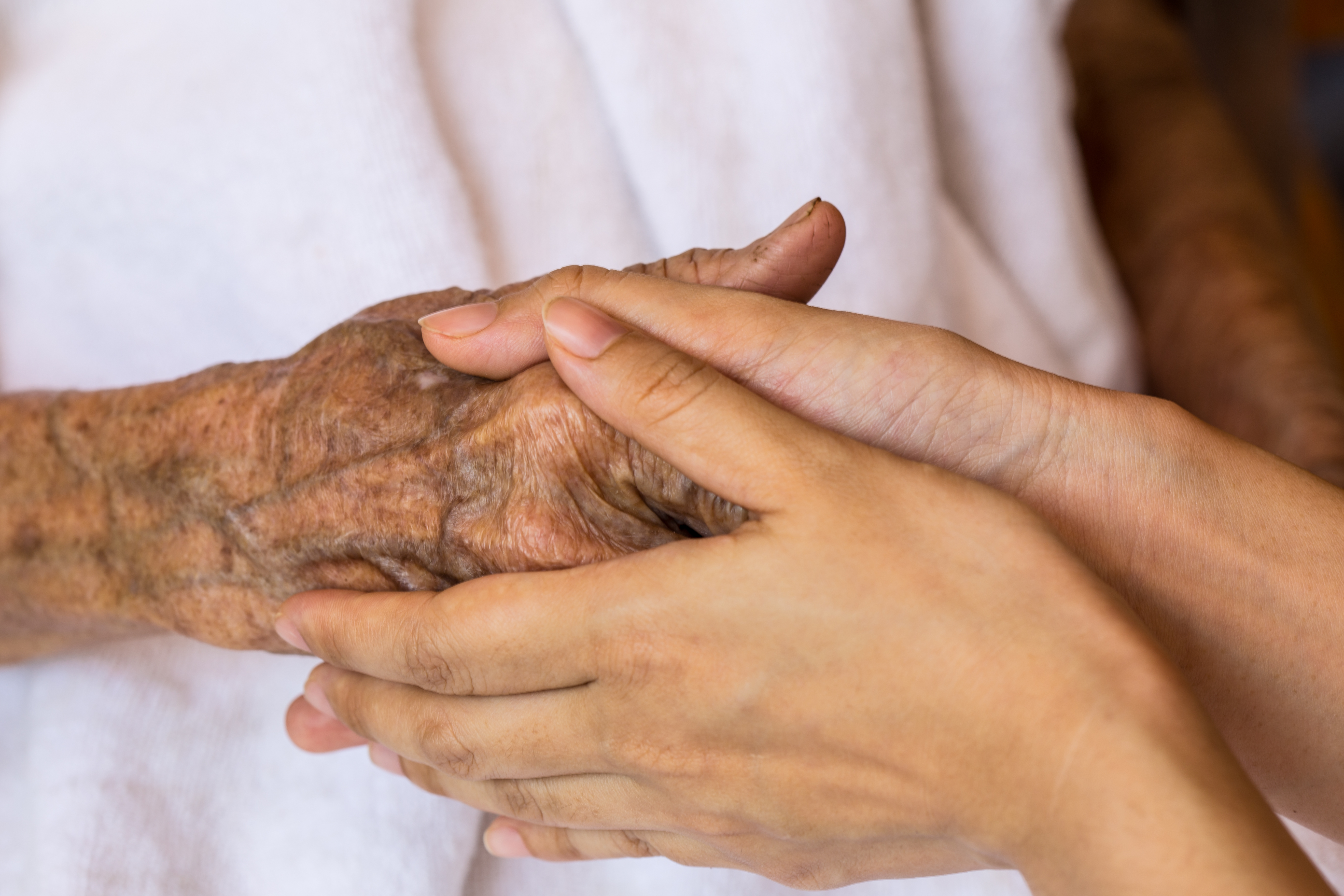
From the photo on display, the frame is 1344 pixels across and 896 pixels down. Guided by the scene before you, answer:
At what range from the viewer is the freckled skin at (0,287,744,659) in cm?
68

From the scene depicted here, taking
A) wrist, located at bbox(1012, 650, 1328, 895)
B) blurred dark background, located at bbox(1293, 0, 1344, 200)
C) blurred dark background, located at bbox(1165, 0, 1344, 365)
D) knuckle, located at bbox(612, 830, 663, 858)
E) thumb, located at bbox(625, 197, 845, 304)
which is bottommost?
knuckle, located at bbox(612, 830, 663, 858)

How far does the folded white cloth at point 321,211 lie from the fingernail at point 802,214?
10.9 inches

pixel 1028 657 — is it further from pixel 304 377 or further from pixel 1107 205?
pixel 1107 205

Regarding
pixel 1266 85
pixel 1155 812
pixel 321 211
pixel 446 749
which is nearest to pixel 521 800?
pixel 446 749

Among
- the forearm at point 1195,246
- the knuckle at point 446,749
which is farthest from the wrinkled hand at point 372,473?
the forearm at point 1195,246

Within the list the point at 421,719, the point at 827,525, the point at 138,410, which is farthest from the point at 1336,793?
the point at 138,410

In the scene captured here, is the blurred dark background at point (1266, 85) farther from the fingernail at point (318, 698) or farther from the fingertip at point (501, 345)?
the fingernail at point (318, 698)

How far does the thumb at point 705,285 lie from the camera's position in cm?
69

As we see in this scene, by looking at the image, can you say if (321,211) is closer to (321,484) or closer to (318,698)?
(321,484)

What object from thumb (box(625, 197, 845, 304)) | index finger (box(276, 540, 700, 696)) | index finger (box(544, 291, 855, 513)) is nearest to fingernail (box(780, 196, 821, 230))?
thumb (box(625, 197, 845, 304))

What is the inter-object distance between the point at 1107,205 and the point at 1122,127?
4.4 inches

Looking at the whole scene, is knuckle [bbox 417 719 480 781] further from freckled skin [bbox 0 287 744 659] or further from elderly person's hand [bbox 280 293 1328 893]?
freckled skin [bbox 0 287 744 659]

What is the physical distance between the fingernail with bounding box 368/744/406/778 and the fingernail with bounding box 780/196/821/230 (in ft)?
1.63

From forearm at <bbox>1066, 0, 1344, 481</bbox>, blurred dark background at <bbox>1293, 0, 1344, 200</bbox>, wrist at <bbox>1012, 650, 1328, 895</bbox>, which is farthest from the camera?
blurred dark background at <bbox>1293, 0, 1344, 200</bbox>
